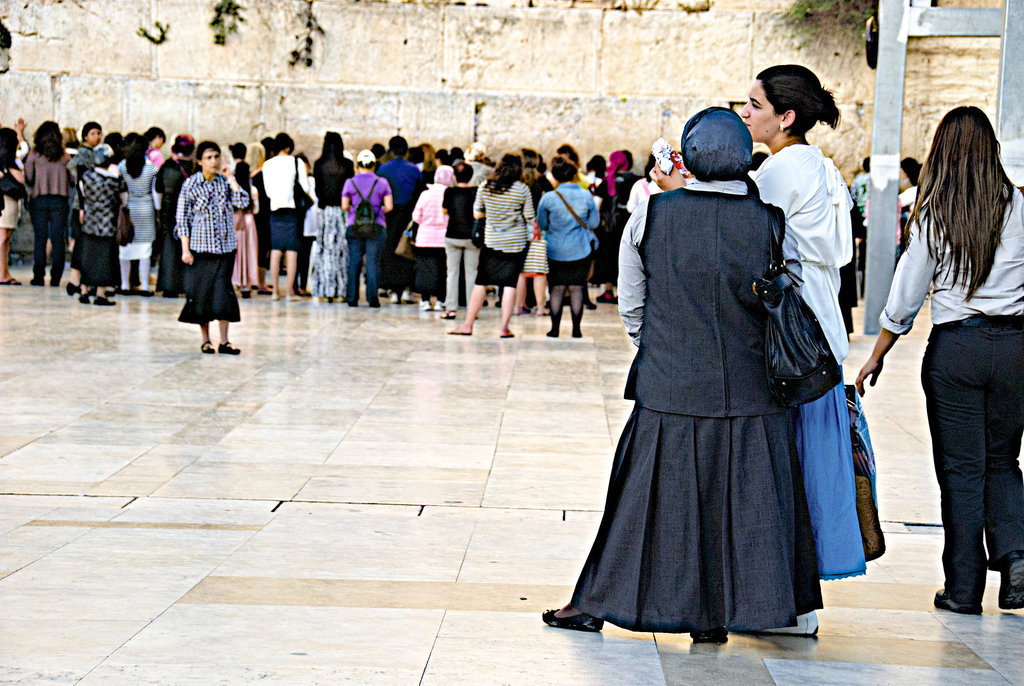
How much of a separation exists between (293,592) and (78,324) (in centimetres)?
815

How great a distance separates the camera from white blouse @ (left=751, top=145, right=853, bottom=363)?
4012 mm

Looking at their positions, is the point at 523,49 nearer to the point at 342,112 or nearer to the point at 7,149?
the point at 342,112

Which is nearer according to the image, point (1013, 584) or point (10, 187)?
point (1013, 584)

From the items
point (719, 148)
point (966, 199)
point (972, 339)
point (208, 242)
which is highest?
point (719, 148)

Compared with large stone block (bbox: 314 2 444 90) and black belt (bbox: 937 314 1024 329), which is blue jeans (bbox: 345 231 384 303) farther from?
black belt (bbox: 937 314 1024 329)

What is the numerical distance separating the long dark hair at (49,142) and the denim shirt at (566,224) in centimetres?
615

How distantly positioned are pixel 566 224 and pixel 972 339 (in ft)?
24.6

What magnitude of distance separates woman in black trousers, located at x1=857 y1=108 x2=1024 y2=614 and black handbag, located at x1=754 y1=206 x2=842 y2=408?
722 millimetres

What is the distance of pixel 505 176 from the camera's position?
1127 cm

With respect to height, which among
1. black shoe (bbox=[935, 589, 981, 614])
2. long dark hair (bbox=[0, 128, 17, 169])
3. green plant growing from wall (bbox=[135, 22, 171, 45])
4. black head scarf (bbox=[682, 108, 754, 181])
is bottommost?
black shoe (bbox=[935, 589, 981, 614])

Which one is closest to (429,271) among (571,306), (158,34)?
(571,306)

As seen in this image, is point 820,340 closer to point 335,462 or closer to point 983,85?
point 335,462

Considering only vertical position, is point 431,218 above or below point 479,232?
above

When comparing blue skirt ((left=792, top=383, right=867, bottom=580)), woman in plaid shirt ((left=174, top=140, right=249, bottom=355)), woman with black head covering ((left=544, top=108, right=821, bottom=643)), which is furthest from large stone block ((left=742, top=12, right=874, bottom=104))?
woman with black head covering ((left=544, top=108, right=821, bottom=643))
